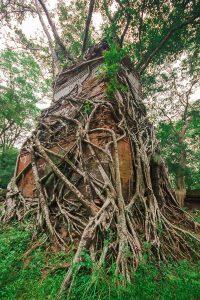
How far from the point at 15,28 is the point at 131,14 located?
4245mm

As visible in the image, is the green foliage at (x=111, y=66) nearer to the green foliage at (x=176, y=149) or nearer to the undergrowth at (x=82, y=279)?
the undergrowth at (x=82, y=279)

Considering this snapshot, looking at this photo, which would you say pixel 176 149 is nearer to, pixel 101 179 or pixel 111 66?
pixel 111 66

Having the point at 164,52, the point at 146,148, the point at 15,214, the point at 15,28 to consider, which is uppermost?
the point at 15,28

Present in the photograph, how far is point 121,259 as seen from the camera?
7.33 feet

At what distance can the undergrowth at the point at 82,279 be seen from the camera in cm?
187

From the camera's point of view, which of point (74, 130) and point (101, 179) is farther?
point (74, 130)

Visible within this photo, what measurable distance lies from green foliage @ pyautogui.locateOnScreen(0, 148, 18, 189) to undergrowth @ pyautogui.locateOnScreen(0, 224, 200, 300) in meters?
10.4

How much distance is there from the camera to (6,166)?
13.1 meters

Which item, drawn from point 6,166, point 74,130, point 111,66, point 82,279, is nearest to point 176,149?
point 111,66

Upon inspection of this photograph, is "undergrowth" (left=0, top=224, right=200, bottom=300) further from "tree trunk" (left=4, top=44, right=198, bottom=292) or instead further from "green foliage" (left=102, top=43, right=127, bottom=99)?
"green foliage" (left=102, top=43, right=127, bottom=99)

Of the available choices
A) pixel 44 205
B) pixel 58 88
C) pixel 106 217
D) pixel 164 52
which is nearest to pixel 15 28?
pixel 58 88

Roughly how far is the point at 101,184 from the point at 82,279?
1.25 m

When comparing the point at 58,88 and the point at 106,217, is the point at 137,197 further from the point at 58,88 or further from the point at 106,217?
the point at 58,88

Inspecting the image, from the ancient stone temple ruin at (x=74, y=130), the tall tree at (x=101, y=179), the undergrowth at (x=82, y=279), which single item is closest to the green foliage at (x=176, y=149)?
the tall tree at (x=101, y=179)
